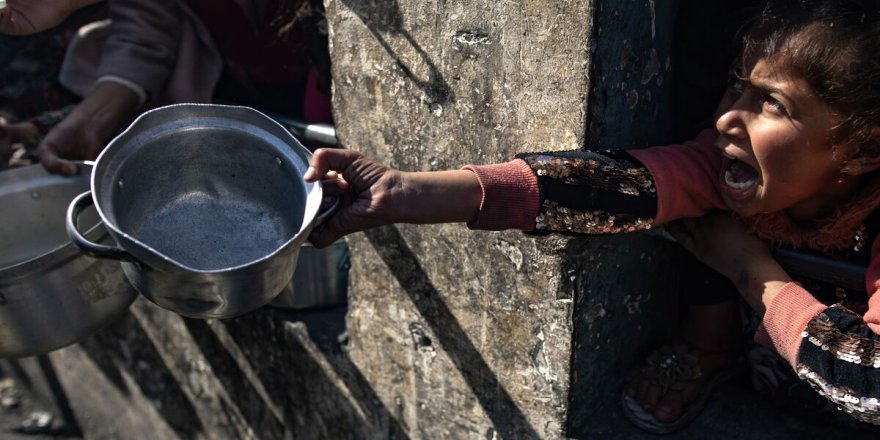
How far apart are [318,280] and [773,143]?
4.91 ft

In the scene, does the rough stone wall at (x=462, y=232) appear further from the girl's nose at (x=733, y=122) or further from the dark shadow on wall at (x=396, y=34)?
the girl's nose at (x=733, y=122)

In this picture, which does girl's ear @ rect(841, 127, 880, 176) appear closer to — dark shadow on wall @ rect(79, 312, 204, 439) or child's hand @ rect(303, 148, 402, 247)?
child's hand @ rect(303, 148, 402, 247)

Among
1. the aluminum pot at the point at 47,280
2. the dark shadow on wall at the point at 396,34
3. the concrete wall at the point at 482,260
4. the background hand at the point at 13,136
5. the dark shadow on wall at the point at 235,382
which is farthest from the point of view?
the background hand at the point at 13,136

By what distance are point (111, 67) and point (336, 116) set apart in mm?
1045

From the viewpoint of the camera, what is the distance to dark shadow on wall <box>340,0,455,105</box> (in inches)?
72.5

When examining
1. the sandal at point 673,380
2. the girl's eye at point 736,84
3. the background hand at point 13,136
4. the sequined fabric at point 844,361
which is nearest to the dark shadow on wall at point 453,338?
the sandal at point 673,380

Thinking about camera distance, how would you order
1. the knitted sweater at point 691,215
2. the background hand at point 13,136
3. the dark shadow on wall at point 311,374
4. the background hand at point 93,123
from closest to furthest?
the knitted sweater at point 691,215 < the dark shadow on wall at point 311,374 < the background hand at point 93,123 < the background hand at point 13,136

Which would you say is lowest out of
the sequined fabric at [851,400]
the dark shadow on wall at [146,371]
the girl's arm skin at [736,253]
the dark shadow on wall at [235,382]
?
the dark shadow on wall at [146,371]

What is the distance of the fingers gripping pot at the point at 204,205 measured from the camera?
1.41 meters

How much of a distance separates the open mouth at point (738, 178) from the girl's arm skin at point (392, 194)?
500 millimetres

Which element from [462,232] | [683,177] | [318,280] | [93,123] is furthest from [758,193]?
[93,123]

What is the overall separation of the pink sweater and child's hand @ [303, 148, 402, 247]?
175 millimetres

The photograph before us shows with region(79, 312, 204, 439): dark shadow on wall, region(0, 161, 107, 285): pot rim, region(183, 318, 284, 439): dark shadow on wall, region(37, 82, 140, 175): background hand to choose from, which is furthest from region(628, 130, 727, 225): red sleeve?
region(79, 312, 204, 439): dark shadow on wall

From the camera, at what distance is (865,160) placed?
1519 millimetres
